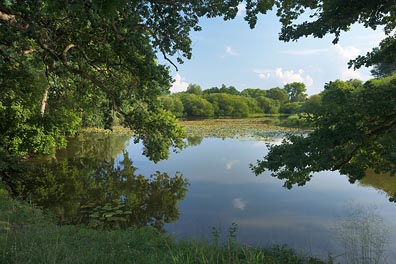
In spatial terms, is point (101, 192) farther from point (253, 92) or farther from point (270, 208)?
point (253, 92)

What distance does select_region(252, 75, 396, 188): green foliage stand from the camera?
6.16 meters

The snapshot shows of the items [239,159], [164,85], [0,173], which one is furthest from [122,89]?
[239,159]

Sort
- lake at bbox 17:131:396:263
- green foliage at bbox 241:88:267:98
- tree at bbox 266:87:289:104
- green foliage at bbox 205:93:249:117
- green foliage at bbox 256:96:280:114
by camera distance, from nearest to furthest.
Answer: lake at bbox 17:131:396:263 → green foliage at bbox 205:93:249:117 → green foliage at bbox 256:96:280:114 → tree at bbox 266:87:289:104 → green foliage at bbox 241:88:267:98

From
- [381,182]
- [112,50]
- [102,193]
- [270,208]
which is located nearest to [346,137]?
[112,50]

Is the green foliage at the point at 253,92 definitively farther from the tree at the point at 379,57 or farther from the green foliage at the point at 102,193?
the tree at the point at 379,57

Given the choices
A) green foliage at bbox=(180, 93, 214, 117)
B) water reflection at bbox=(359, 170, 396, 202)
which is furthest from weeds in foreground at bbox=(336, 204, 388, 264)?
green foliage at bbox=(180, 93, 214, 117)

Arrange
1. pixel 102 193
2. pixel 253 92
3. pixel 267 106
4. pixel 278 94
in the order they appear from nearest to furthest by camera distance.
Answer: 1. pixel 102 193
2. pixel 267 106
3. pixel 278 94
4. pixel 253 92

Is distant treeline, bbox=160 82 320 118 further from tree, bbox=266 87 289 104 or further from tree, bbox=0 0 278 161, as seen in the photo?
tree, bbox=0 0 278 161

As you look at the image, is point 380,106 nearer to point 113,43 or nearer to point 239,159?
point 113,43

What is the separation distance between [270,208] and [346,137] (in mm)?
7665

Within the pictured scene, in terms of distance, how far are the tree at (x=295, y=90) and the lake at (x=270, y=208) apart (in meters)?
101

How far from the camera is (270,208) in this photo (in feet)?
43.2

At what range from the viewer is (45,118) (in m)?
19.0

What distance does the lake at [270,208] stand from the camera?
10133 millimetres
